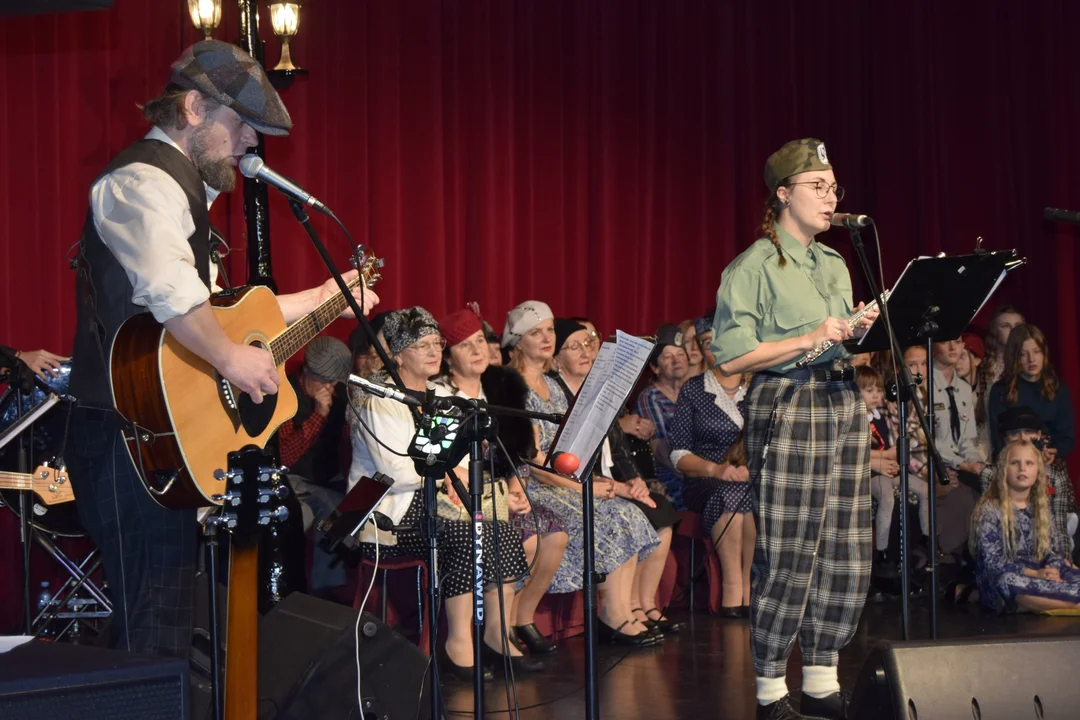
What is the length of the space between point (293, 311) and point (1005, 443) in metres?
4.57

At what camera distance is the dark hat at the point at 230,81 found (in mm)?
2979

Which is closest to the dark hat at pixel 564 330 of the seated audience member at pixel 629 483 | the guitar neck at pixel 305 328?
the seated audience member at pixel 629 483

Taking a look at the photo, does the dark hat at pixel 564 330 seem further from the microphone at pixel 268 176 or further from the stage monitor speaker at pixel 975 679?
the stage monitor speaker at pixel 975 679

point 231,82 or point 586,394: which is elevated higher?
point 231,82

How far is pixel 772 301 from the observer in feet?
13.0

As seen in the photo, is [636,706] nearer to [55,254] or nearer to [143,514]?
[143,514]

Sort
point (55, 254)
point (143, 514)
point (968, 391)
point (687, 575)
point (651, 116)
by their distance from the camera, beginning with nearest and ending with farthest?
point (143, 514)
point (55, 254)
point (687, 575)
point (968, 391)
point (651, 116)

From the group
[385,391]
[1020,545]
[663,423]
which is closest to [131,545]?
[385,391]

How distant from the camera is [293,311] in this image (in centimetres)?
354

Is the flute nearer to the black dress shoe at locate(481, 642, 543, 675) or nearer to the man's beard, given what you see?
the man's beard

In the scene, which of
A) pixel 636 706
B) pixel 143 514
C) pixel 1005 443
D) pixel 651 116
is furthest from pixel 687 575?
pixel 143 514

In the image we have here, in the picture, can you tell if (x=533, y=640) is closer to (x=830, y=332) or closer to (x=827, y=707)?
(x=827, y=707)

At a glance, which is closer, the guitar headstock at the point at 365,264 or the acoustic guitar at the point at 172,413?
the acoustic guitar at the point at 172,413

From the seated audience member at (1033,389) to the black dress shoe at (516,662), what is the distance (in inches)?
137
